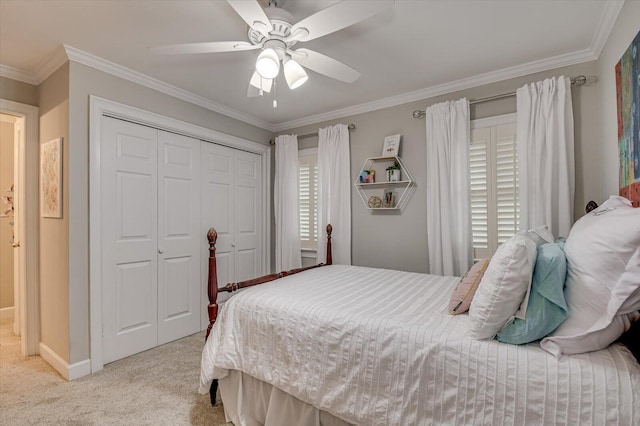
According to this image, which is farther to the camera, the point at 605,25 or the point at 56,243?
the point at 56,243

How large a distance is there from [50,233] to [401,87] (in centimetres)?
342

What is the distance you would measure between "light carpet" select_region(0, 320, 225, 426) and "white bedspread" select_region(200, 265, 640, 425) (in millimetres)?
343

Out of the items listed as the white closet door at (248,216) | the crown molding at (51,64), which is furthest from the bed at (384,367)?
the crown molding at (51,64)

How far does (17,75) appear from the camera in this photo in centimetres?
267

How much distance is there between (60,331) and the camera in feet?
8.14

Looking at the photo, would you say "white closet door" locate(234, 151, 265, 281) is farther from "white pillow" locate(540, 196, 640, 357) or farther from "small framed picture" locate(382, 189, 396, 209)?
"white pillow" locate(540, 196, 640, 357)

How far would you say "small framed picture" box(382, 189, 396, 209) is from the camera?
10.9 feet

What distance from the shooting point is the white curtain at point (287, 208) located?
3967 millimetres

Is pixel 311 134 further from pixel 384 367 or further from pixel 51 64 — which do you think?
pixel 384 367

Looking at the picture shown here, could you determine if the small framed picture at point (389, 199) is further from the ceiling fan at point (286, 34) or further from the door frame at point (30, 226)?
the door frame at point (30, 226)

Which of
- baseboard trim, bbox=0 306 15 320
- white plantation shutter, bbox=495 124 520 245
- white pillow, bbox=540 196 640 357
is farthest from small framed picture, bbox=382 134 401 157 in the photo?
baseboard trim, bbox=0 306 15 320

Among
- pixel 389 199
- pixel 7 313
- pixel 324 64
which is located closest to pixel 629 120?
pixel 324 64

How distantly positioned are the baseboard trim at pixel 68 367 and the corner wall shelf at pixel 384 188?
2.90 meters

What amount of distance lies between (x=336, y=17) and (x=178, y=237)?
8.40 ft
